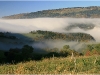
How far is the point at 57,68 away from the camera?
13477 mm

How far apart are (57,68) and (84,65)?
2471mm

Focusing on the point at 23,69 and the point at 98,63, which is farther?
the point at 98,63

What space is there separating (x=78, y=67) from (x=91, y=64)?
1.43m

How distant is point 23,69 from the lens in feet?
42.4

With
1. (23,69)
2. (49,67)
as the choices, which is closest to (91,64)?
(49,67)

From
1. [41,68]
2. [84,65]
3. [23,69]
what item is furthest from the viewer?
[84,65]

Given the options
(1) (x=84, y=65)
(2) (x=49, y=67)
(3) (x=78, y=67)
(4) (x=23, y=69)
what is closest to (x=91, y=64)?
(1) (x=84, y=65)

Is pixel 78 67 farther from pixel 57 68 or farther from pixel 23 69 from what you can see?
pixel 23 69

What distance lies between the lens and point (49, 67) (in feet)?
46.7

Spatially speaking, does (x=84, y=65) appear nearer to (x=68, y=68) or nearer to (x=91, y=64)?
(x=91, y=64)

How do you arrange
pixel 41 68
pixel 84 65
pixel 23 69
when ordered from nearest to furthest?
pixel 23 69
pixel 41 68
pixel 84 65

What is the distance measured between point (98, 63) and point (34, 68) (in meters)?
4.36

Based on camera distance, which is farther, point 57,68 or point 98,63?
point 98,63

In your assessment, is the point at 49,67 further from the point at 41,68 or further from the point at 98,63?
the point at 98,63
